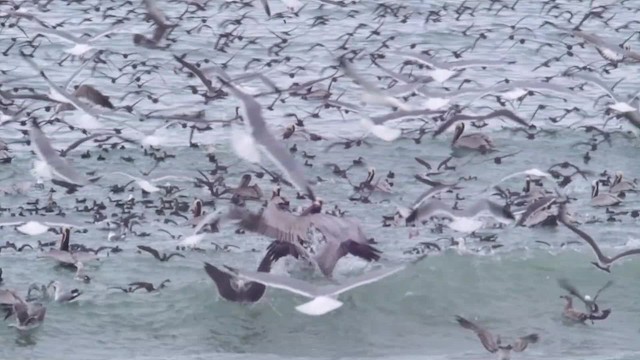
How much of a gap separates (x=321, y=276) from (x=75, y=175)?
13.7 feet

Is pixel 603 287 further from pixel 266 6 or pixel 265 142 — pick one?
pixel 266 6

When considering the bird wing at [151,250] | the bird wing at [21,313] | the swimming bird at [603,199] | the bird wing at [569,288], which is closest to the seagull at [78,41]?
the swimming bird at [603,199]

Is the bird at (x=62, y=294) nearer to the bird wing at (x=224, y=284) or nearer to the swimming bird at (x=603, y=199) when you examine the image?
the bird wing at (x=224, y=284)

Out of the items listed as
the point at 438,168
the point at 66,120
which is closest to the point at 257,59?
the point at 66,120

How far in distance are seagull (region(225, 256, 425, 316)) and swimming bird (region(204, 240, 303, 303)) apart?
64 cm

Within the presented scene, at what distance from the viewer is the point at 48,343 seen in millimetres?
15492

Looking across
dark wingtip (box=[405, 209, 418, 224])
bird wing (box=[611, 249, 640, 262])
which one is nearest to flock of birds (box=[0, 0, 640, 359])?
dark wingtip (box=[405, 209, 418, 224])

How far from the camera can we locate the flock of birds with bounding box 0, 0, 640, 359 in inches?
660

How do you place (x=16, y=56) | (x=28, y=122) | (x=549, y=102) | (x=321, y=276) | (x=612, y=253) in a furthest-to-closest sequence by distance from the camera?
(x=16, y=56) → (x=549, y=102) → (x=28, y=122) → (x=612, y=253) → (x=321, y=276)

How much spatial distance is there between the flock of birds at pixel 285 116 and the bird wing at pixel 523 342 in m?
0.03

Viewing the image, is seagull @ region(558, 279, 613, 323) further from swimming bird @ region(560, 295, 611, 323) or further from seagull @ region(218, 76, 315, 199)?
seagull @ region(218, 76, 315, 199)

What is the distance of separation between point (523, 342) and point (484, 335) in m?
0.31

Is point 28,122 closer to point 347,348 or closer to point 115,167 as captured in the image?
point 115,167

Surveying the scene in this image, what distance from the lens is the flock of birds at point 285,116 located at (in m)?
16.8
